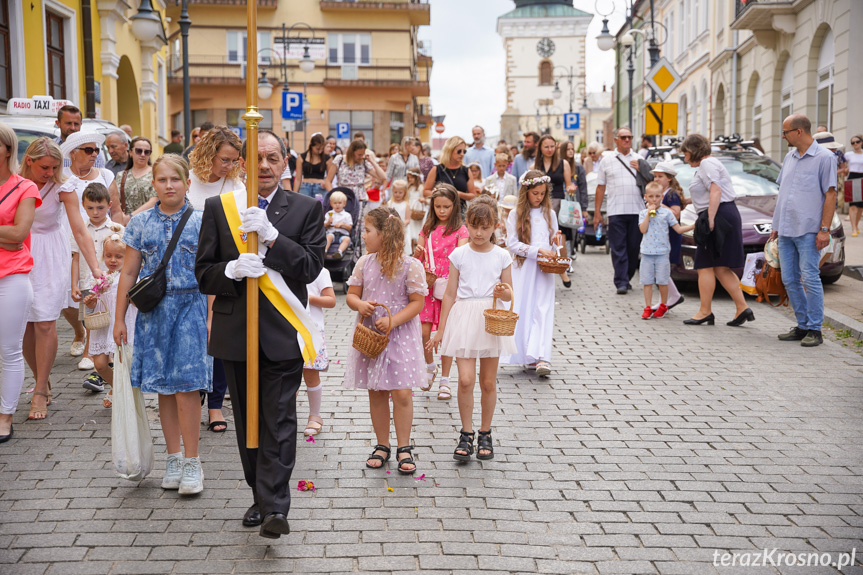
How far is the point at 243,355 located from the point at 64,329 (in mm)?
7082

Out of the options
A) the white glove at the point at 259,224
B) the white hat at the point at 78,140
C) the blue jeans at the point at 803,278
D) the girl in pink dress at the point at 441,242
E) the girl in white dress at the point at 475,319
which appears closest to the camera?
the white glove at the point at 259,224

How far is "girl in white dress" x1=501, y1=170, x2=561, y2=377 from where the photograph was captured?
837 centimetres

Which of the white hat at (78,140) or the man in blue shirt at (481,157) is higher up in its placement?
the man in blue shirt at (481,157)

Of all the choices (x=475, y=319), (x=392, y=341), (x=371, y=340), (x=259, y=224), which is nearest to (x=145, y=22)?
(x=475, y=319)

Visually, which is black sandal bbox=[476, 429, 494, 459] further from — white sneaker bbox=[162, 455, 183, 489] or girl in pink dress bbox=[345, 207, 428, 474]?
white sneaker bbox=[162, 455, 183, 489]

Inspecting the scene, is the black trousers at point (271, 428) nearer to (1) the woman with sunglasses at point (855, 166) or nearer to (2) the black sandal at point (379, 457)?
(2) the black sandal at point (379, 457)

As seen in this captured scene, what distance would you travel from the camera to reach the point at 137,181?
931cm

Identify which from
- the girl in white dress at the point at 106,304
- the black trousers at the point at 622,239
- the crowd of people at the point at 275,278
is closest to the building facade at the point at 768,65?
the black trousers at the point at 622,239

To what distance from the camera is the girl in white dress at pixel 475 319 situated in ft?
19.7

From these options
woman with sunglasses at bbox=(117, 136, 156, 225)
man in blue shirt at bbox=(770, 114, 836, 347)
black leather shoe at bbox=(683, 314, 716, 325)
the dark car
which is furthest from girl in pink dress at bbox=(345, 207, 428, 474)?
the dark car

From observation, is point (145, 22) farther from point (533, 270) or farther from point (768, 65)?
point (768, 65)

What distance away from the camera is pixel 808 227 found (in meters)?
9.53

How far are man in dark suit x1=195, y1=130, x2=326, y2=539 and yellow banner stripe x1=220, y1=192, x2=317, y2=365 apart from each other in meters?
0.02

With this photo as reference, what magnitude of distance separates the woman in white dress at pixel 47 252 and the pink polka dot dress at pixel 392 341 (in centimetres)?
230
